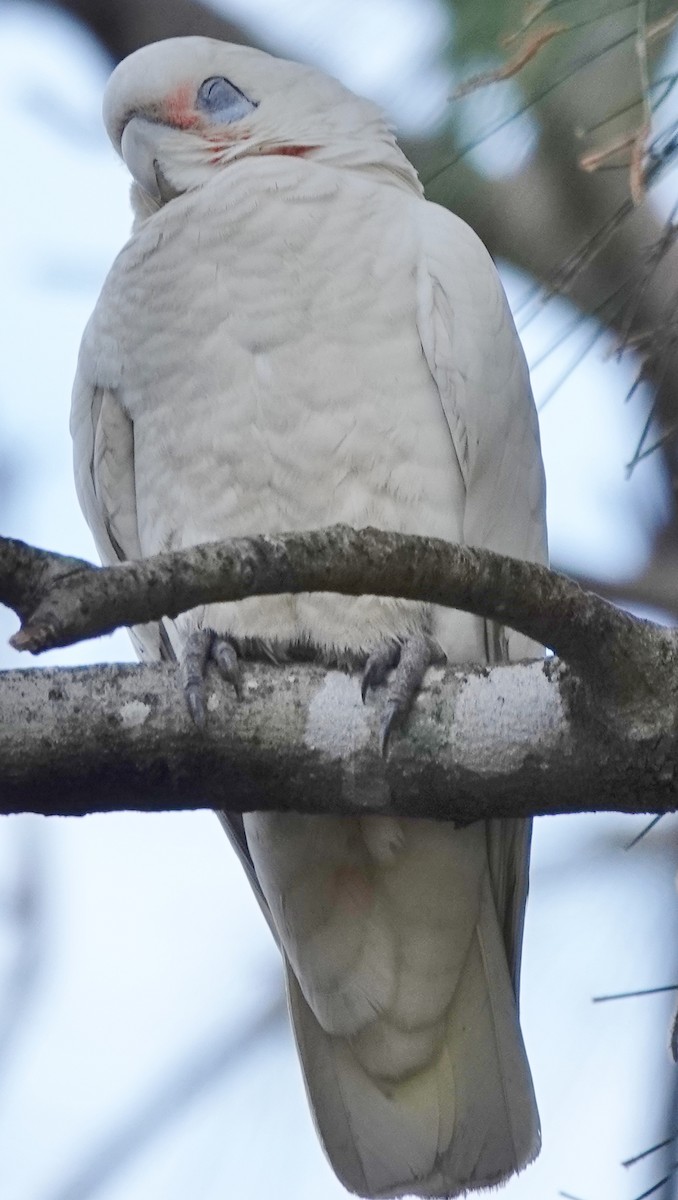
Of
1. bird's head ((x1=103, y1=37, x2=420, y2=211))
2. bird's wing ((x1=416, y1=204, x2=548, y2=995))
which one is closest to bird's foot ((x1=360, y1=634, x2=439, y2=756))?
bird's wing ((x1=416, y1=204, x2=548, y2=995))

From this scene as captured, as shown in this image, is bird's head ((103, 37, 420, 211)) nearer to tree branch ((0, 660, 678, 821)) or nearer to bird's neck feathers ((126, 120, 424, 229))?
bird's neck feathers ((126, 120, 424, 229))

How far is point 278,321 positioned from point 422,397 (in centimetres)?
23

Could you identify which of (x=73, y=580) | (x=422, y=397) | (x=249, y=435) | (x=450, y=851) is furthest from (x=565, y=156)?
(x=73, y=580)

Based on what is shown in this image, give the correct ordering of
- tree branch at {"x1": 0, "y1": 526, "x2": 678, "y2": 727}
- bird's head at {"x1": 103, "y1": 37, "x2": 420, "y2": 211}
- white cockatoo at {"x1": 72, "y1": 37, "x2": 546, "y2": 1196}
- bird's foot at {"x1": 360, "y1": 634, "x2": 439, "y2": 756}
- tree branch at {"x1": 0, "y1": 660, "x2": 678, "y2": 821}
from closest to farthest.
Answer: tree branch at {"x1": 0, "y1": 526, "x2": 678, "y2": 727}
tree branch at {"x1": 0, "y1": 660, "x2": 678, "y2": 821}
bird's foot at {"x1": 360, "y1": 634, "x2": 439, "y2": 756}
white cockatoo at {"x1": 72, "y1": 37, "x2": 546, "y2": 1196}
bird's head at {"x1": 103, "y1": 37, "x2": 420, "y2": 211}

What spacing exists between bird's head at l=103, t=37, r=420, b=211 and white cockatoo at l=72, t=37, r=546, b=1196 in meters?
0.16

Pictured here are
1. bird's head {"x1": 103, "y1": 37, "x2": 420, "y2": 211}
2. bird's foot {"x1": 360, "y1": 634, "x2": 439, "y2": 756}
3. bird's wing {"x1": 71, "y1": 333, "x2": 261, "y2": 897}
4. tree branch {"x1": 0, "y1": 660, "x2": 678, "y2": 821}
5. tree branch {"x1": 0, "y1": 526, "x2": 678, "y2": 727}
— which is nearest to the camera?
tree branch {"x1": 0, "y1": 526, "x2": 678, "y2": 727}

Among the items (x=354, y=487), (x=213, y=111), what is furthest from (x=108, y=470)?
(x=213, y=111)

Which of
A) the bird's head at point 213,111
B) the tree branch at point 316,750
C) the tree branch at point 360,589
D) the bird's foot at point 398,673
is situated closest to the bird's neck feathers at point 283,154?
the bird's head at point 213,111

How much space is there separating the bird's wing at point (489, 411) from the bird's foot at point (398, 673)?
296 mm

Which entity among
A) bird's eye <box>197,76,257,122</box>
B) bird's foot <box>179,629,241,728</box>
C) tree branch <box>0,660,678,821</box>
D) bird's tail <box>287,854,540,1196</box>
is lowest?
bird's tail <box>287,854,540,1196</box>

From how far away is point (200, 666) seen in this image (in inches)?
62.4

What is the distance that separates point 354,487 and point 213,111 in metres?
0.84

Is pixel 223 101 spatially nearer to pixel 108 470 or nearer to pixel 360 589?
pixel 108 470

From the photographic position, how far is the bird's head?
2.39 m
